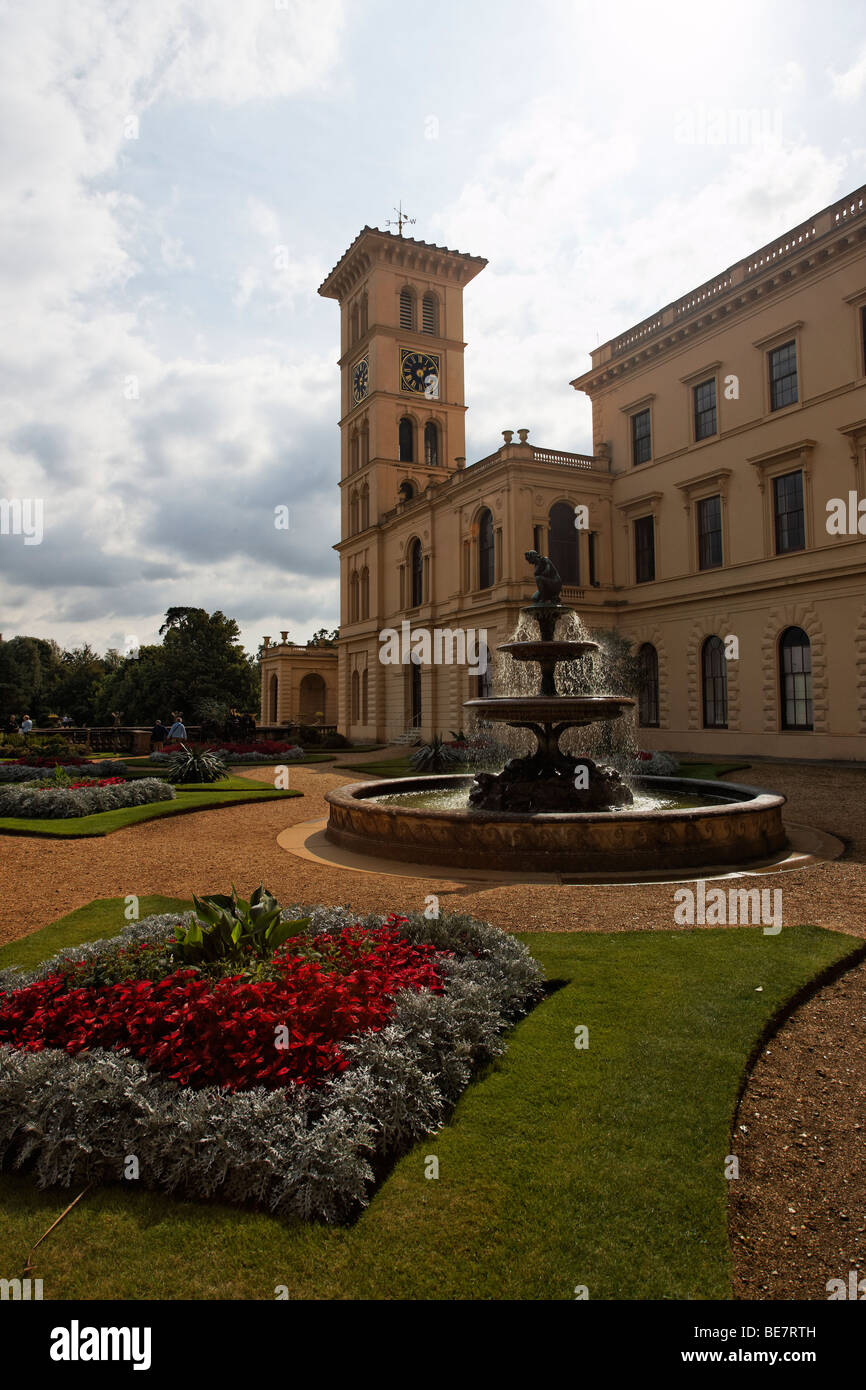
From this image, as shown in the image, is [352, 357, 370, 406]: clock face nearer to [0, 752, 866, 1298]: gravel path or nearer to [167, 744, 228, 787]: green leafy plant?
[167, 744, 228, 787]: green leafy plant

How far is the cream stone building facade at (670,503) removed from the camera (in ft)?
77.5

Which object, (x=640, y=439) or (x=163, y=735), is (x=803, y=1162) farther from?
(x=640, y=439)

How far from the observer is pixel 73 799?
1498 centimetres

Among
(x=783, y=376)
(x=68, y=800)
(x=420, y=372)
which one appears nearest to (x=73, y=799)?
(x=68, y=800)

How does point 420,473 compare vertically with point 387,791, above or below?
above

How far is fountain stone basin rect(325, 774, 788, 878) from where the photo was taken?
9258 mm

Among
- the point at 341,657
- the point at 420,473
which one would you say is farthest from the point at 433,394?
the point at 341,657

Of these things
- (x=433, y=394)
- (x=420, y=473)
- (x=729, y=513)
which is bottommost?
(x=729, y=513)

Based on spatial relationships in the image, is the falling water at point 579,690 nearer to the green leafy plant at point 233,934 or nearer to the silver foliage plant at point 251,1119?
the green leafy plant at point 233,934

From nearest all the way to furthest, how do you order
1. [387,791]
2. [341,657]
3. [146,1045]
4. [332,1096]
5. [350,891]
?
[332,1096] → [146,1045] → [350,891] → [387,791] → [341,657]
